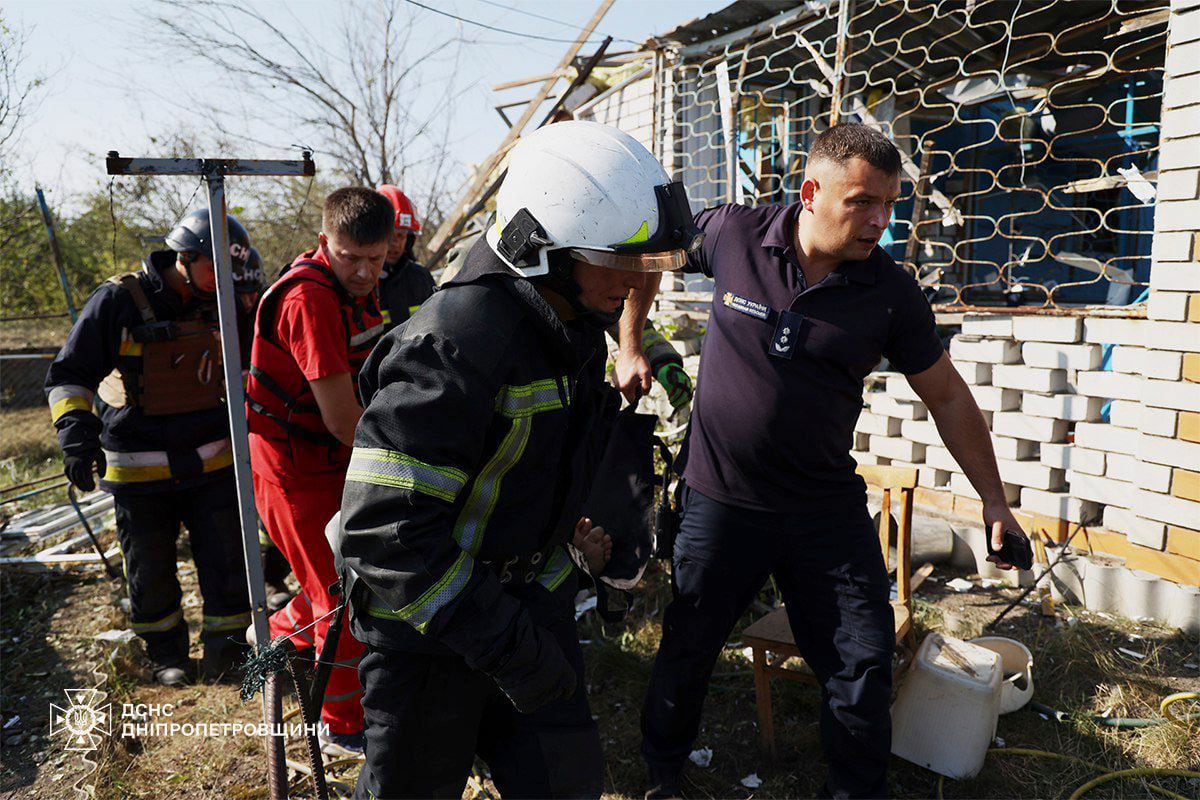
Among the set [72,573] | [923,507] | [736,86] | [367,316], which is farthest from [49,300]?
[923,507]

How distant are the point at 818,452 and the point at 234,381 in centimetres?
189

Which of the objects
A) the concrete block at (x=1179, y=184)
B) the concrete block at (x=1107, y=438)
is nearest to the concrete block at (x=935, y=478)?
the concrete block at (x=1107, y=438)

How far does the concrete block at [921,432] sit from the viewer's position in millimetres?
4957

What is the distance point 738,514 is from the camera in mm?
2750

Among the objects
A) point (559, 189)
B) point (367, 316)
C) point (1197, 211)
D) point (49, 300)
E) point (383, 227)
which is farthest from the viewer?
point (49, 300)

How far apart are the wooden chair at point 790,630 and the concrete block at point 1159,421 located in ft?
4.97

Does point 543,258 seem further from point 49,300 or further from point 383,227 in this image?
point 49,300

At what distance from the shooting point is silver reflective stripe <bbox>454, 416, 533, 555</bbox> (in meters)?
1.78

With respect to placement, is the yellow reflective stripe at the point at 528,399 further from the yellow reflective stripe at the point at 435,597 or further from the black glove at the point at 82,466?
the black glove at the point at 82,466

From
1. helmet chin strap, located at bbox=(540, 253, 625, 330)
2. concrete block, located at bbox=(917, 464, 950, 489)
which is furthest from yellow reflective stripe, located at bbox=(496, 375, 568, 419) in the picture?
concrete block, located at bbox=(917, 464, 950, 489)

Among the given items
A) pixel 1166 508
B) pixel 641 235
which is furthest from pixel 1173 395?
pixel 641 235

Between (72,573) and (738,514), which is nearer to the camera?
(738,514)

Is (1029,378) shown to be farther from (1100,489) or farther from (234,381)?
(234,381)

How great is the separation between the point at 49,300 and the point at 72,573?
9.48m
